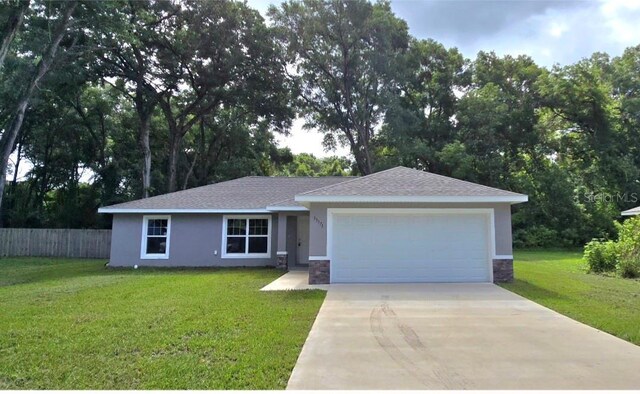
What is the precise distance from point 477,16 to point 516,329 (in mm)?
6601

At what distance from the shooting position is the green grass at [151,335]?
4453 mm

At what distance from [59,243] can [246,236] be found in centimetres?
1180

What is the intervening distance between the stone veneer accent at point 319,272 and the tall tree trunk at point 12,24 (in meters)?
14.6

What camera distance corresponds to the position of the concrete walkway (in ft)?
34.7

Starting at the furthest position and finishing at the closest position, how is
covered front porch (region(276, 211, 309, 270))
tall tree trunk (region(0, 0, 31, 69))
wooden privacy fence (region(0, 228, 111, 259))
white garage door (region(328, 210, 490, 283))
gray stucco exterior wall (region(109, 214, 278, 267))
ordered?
wooden privacy fence (region(0, 228, 111, 259)) < gray stucco exterior wall (region(109, 214, 278, 267)) < tall tree trunk (region(0, 0, 31, 69)) < covered front porch (region(276, 211, 309, 270)) < white garage door (region(328, 210, 490, 283))

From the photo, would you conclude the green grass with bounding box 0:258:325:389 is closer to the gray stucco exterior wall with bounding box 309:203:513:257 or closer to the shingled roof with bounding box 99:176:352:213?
the gray stucco exterior wall with bounding box 309:203:513:257

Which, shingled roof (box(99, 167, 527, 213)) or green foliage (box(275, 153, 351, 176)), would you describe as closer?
shingled roof (box(99, 167, 527, 213))

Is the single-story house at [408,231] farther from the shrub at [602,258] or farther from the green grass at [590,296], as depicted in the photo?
the shrub at [602,258]

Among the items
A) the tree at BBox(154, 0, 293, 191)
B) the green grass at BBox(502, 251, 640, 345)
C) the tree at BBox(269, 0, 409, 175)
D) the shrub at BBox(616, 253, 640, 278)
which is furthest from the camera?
the tree at BBox(269, 0, 409, 175)

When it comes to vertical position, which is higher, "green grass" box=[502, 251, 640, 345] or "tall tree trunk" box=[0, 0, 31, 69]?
"tall tree trunk" box=[0, 0, 31, 69]

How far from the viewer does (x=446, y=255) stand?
11.8m

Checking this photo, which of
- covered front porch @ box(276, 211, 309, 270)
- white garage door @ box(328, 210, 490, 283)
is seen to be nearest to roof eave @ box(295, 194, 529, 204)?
white garage door @ box(328, 210, 490, 283)

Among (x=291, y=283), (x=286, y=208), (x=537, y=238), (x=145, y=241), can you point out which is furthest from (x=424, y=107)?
(x=291, y=283)

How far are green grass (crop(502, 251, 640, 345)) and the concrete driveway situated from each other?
363mm
